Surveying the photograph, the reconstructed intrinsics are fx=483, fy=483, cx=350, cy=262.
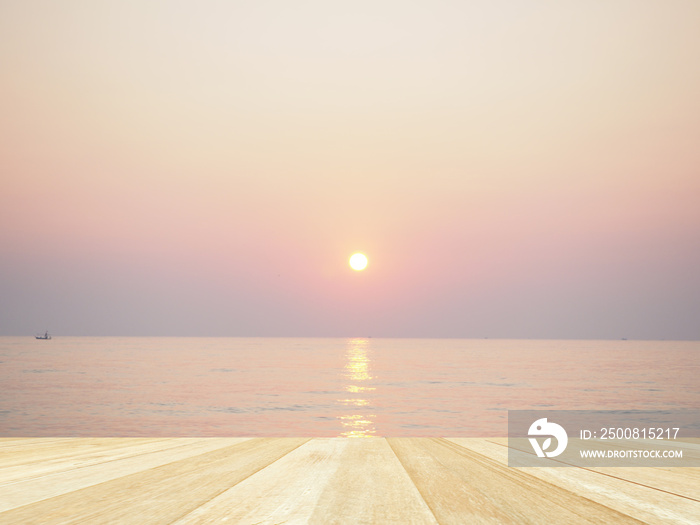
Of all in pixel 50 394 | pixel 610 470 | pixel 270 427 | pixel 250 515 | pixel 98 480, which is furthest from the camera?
pixel 50 394

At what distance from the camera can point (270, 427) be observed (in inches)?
745

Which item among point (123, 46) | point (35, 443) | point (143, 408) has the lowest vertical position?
point (143, 408)

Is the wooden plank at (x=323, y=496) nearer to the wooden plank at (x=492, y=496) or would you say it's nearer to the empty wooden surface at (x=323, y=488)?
the empty wooden surface at (x=323, y=488)

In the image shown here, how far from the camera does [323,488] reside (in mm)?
2287

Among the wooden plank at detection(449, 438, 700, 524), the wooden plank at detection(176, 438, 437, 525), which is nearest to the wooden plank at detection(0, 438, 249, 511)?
the wooden plank at detection(176, 438, 437, 525)

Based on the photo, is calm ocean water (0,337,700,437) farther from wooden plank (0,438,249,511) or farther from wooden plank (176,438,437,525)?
wooden plank (176,438,437,525)

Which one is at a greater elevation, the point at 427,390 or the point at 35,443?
the point at 35,443

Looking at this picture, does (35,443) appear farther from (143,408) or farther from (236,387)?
(236,387)

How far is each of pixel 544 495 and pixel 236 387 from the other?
1324 inches

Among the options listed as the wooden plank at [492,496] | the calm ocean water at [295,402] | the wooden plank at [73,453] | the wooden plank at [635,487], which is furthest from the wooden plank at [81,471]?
the calm ocean water at [295,402]

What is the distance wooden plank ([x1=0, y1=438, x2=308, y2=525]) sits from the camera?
1778 millimetres

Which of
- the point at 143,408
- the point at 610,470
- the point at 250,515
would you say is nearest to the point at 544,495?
the point at 610,470

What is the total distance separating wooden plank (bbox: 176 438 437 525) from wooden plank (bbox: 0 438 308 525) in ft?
0.31

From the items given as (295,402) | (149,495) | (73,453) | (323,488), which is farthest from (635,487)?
(295,402)
